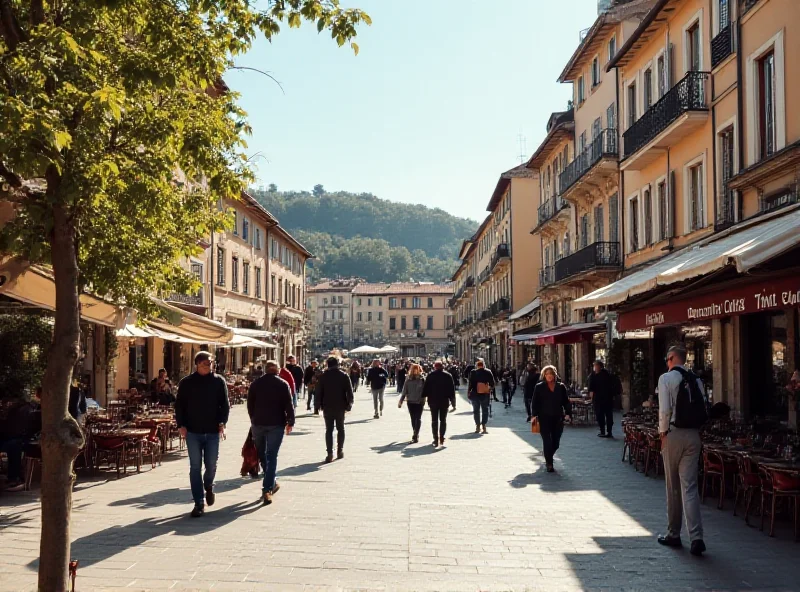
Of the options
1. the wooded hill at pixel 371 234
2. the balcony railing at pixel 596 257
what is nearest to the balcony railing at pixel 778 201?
the balcony railing at pixel 596 257

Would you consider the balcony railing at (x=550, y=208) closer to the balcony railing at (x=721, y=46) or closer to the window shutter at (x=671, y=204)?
the window shutter at (x=671, y=204)

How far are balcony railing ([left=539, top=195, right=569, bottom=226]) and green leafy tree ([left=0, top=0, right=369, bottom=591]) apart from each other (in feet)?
91.4

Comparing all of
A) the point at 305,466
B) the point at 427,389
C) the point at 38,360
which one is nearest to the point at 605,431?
the point at 427,389

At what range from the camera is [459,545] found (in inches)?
298

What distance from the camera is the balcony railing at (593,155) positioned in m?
26.0

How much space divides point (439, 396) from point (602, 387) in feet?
13.5

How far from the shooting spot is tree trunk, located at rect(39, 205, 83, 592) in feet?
17.7

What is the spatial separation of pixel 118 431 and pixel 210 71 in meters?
7.33

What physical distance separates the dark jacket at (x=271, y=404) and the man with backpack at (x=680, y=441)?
4692mm

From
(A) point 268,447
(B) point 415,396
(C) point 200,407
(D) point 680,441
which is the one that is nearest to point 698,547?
(D) point 680,441

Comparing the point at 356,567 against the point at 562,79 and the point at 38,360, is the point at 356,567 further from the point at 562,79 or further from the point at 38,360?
the point at 562,79

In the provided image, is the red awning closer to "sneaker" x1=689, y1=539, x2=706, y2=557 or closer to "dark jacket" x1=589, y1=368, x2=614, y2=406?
"dark jacket" x1=589, y1=368, x2=614, y2=406

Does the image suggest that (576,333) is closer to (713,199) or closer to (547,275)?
(713,199)

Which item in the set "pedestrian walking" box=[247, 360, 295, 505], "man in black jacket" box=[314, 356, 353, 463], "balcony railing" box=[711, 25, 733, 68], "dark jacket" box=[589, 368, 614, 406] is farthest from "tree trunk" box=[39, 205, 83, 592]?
"balcony railing" box=[711, 25, 733, 68]
